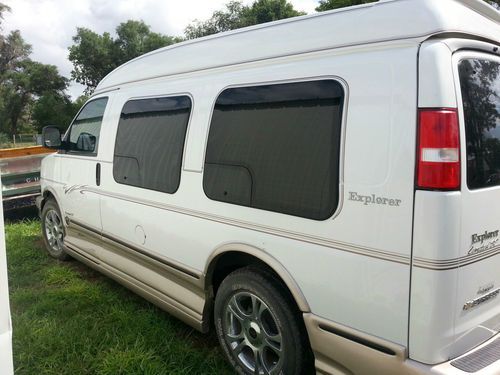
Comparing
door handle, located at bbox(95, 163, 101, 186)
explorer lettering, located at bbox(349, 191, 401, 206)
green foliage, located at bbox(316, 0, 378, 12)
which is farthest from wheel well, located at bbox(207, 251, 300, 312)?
green foliage, located at bbox(316, 0, 378, 12)

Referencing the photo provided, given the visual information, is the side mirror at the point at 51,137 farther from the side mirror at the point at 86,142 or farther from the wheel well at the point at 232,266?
the wheel well at the point at 232,266

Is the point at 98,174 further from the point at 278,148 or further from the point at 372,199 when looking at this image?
the point at 372,199

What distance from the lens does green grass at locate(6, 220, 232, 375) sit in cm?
307

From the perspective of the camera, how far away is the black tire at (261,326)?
8.09 ft

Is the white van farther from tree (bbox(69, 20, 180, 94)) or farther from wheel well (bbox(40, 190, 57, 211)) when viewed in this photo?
tree (bbox(69, 20, 180, 94))

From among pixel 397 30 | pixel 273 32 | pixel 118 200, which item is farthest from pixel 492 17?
pixel 118 200

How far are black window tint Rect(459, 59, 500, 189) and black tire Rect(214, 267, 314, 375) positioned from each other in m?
1.20

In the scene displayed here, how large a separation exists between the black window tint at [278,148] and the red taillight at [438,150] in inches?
16.9

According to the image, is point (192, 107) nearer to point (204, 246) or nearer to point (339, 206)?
point (204, 246)

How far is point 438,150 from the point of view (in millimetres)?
1862

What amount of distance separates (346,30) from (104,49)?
47253mm

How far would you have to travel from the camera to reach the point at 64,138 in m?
4.92

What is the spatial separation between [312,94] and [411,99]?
1.89 ft

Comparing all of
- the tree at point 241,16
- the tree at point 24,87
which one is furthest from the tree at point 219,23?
the tree at point 24,87
